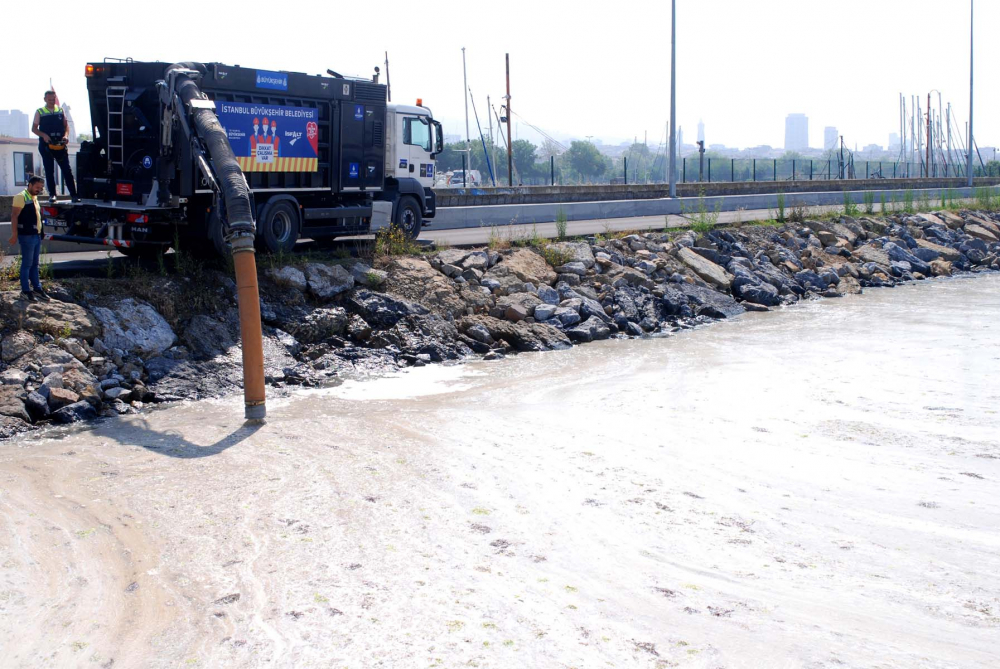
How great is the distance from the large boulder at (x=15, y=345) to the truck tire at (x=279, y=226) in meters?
4.45

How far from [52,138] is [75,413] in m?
5.61

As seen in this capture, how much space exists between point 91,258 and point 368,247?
4.67 m

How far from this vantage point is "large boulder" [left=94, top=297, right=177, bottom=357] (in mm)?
11844

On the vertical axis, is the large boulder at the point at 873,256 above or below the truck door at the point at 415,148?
below

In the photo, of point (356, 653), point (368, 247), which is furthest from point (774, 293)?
point (356, 653)

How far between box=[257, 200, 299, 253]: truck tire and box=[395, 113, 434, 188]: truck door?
3.70 m

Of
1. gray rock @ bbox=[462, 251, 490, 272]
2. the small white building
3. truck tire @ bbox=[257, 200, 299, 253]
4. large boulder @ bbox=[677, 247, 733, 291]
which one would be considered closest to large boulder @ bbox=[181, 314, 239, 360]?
truck tire @ bbox=[257, 200, 299, 253]

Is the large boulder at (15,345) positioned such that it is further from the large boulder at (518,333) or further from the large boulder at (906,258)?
the large boulder at (906,258)

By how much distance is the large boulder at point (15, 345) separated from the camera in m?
10.7

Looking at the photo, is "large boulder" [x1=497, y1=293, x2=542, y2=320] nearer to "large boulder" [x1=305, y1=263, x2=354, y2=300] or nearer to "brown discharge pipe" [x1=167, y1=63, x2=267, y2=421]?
"large boulder" [x1=305, y1=263, x2=354, y2=300]

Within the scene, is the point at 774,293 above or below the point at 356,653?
above

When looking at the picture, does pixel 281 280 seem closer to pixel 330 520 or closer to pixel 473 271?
pixel 473 271

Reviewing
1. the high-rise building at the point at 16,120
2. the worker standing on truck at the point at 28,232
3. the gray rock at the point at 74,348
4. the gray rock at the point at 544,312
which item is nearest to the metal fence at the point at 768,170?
the gray rock at the point at 544,312

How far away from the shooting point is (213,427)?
1045cm
